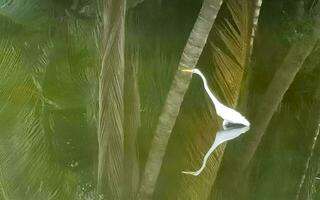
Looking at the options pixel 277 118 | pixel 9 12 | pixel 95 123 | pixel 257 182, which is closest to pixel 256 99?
pixel 277 118

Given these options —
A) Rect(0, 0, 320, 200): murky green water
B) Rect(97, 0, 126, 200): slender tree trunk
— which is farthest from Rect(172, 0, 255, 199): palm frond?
Rect(97, 0, 126, 200): slender tree trunk

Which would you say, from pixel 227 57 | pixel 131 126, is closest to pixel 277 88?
pixel 227 57

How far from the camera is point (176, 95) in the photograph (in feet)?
2.86

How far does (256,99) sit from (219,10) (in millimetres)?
170

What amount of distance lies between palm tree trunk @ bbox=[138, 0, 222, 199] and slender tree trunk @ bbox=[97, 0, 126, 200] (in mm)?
50

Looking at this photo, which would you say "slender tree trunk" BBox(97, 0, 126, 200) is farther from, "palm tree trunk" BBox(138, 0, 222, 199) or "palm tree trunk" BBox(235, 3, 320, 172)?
"palm tree trunk" BBox(235, 3, 320, 172)

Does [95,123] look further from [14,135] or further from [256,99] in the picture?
[256,99]

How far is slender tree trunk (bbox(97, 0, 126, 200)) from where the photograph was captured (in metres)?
0.85

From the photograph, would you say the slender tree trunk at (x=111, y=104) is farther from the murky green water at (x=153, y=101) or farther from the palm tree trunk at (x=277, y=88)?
the palm tree trunk at (x=277, y=88)

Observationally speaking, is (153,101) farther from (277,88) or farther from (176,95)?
(277,88)

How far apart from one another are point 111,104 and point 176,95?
4.2 inches

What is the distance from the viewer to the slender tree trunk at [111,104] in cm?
85

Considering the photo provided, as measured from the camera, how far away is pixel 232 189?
1.01 meters

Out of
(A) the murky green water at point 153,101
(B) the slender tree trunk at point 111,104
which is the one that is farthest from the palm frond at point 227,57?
(B) the slender tree trunk at point 111,104
